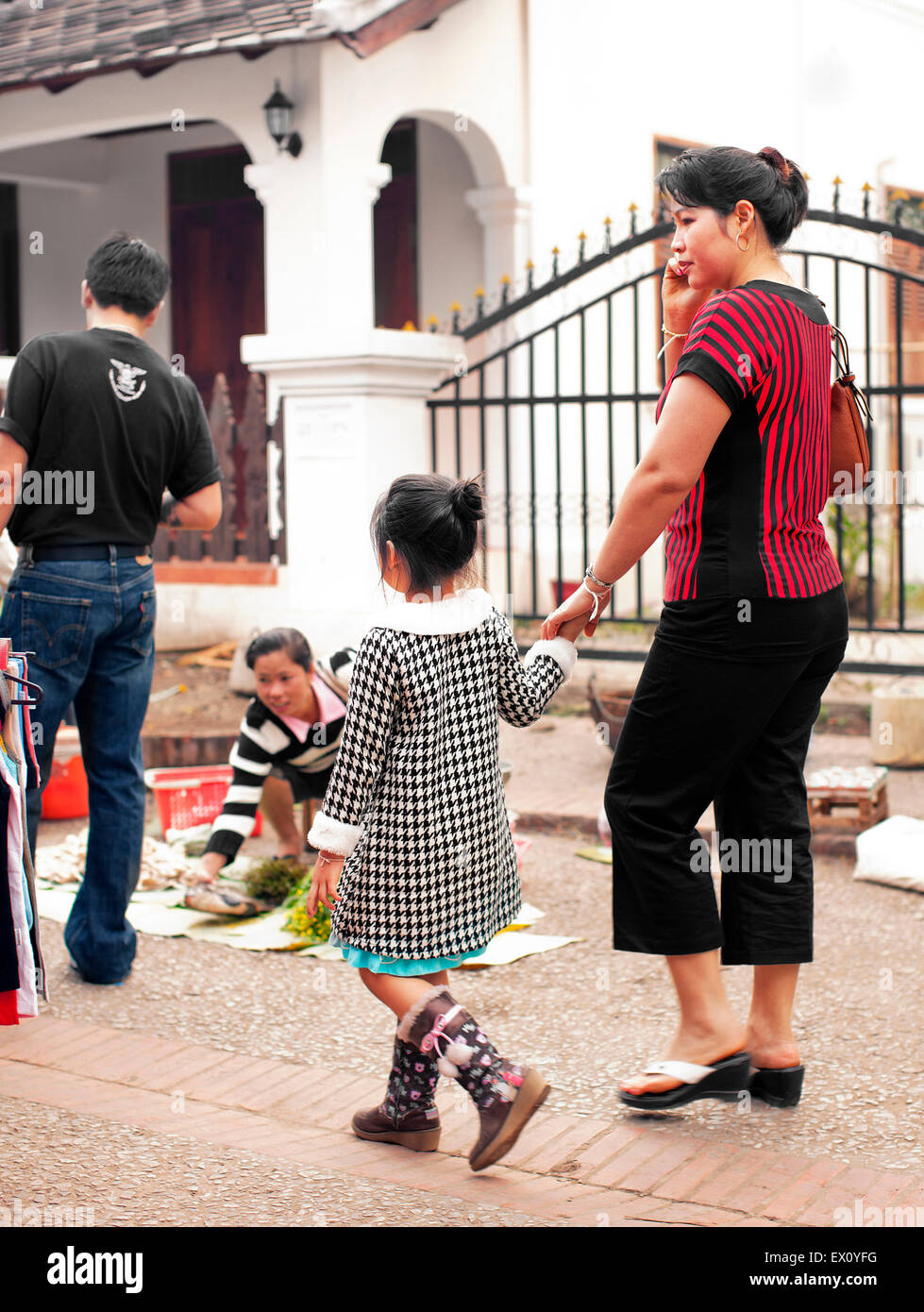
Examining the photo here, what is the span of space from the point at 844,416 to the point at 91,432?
78.4 inches

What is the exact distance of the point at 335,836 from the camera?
3277 millimetres

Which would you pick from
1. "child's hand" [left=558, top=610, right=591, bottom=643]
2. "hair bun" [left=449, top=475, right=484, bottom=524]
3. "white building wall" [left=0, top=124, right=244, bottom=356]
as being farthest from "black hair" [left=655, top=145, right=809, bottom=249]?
"white building wall" [left=0, top=124, right=244, bottom=356]

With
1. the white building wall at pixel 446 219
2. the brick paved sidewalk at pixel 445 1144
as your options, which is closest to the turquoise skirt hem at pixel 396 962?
the brick paved sidewalk at pixel 445 1144

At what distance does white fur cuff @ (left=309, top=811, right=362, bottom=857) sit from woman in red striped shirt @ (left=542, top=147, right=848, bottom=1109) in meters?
0.63

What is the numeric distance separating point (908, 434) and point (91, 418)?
11.3 meters

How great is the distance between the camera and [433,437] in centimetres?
896

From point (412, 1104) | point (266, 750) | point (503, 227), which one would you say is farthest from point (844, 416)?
point (503, 227)

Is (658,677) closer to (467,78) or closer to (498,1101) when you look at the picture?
(498,1101)

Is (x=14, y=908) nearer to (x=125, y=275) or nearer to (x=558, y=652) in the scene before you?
(x=558, y=652)

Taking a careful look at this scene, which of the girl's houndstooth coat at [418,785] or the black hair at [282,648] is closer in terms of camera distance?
the girl's houndstooth coat at [418,785]

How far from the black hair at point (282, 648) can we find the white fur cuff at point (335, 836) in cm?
197

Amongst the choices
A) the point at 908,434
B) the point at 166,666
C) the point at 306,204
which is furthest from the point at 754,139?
the point at 166,666

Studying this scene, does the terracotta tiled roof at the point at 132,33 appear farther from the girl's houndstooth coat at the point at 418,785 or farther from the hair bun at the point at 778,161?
the girl's houndstooth coat at the point at 418,785

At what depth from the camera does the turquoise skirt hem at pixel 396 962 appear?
337cm
